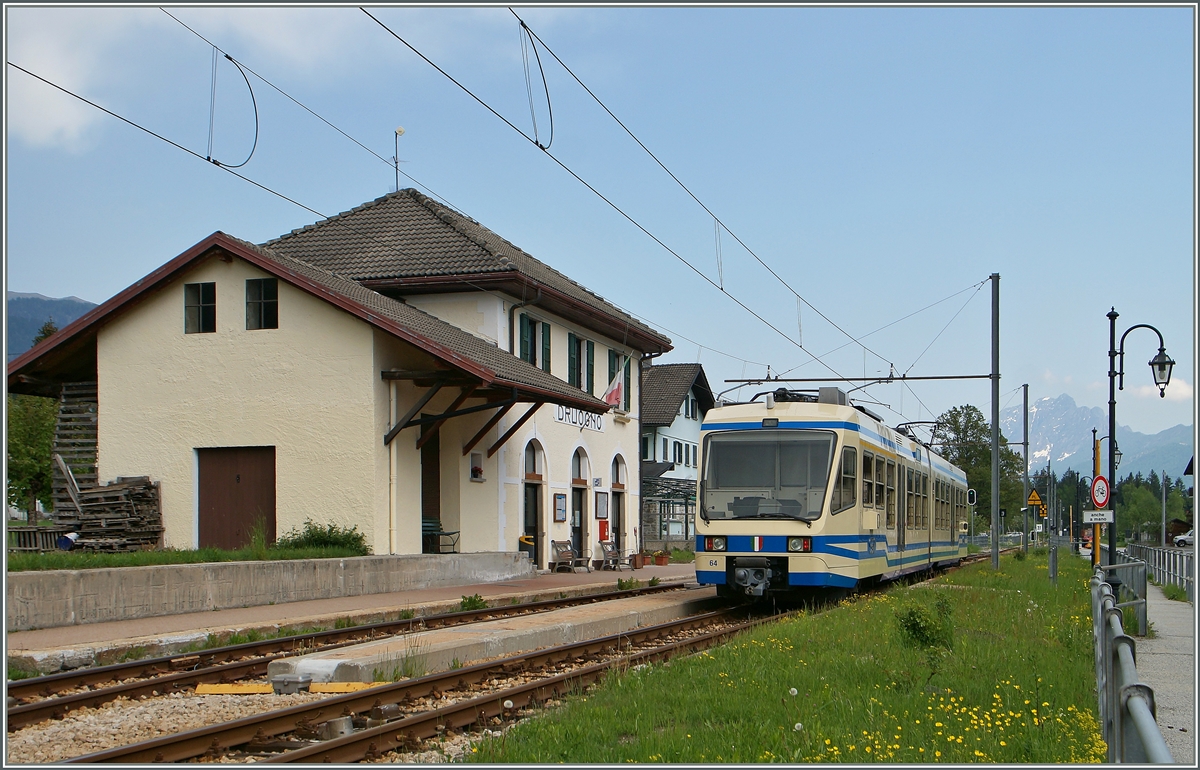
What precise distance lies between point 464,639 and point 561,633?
6.27ft

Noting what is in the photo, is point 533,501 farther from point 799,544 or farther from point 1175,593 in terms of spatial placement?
point 1175,593

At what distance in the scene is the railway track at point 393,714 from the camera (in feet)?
23.4

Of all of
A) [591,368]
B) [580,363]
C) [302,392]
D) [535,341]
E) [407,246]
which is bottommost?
[302,392]

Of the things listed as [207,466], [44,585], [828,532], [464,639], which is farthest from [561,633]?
[207,466]

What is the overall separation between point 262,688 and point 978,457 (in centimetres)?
10878

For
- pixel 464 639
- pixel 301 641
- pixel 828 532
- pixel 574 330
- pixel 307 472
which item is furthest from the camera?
pixel 574 330

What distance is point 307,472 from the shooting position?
22.3 metres

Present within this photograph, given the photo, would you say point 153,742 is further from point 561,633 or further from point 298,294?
point 298,294

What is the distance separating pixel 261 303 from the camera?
2286 cm

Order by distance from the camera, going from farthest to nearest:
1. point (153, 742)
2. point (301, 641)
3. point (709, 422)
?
1. point (709, 422)
2. point (301, 641)
3. point (153, 742)

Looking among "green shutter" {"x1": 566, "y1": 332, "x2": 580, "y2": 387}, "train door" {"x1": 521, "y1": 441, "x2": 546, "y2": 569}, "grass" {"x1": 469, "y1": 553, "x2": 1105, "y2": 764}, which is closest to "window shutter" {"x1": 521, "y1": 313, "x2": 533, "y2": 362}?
"train door" {"x1": 521, "y1": 441, "x2": 546, "y2": 569}

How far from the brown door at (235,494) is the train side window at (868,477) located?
1135 centimetres

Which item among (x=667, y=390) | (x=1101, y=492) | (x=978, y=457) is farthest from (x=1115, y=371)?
(x=978, y=457)

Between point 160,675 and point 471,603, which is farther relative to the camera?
point 471,603
